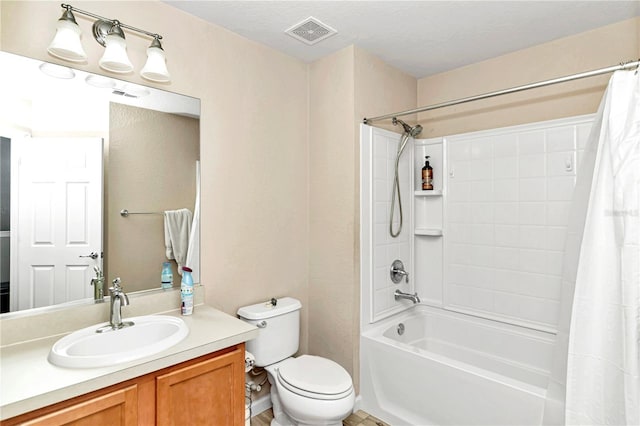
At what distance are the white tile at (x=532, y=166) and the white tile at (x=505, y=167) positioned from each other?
38mm

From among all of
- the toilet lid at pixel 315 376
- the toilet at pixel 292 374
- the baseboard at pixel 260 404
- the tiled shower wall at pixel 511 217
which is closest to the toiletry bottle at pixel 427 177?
the tiled shower wall at pixel 511 217

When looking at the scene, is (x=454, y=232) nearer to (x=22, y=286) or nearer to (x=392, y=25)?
(x=392, y=25)

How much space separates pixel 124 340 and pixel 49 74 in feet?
4.01

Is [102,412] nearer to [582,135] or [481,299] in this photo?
[481,299]

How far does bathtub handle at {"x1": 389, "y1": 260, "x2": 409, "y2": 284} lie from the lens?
269cm

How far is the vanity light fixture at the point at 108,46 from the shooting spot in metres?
1.47

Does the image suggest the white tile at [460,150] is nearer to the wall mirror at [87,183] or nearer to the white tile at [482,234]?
the white tile at [482,234]

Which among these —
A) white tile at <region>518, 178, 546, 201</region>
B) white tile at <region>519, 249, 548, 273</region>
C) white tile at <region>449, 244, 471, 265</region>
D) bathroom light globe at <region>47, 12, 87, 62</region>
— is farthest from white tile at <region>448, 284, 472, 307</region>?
bathroom light globe at <region>47, 12, 87, 62</region>

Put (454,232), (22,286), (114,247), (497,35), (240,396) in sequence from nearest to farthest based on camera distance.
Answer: (22,286) < (240,396) < (114,247) < (497,35) < (454,232)

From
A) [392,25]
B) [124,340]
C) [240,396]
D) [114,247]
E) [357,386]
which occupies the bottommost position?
[357,386]

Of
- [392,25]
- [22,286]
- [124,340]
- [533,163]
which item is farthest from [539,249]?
[22,286]

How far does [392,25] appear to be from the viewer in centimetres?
214

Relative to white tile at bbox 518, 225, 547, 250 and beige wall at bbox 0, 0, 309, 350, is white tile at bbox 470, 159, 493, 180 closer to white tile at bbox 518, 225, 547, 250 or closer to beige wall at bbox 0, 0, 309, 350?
white tile at bbox 518, 225, 547, 250

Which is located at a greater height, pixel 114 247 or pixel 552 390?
pixel 114 247
